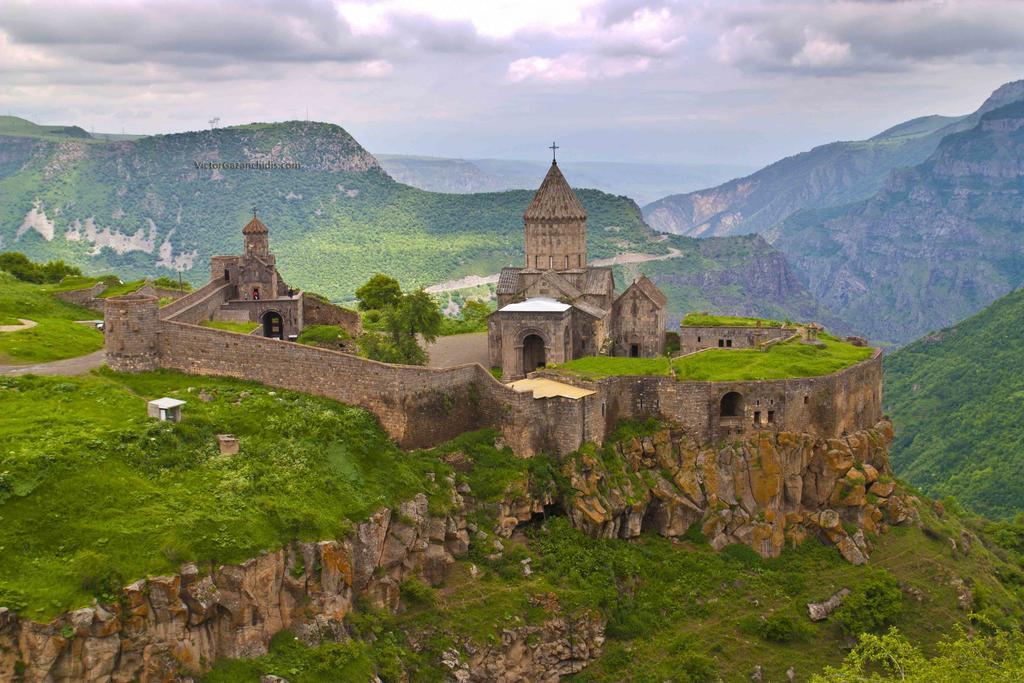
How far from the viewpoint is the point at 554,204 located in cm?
5350

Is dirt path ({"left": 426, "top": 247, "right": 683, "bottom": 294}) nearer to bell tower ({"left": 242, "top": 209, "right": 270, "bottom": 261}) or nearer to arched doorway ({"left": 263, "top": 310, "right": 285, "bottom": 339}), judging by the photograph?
bell tower ({"left": 242, "top": 209, "right": 270, "bottom": 261})

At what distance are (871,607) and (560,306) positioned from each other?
17.5 meters

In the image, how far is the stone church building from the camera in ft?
156

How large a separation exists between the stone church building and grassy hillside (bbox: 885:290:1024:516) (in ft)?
116

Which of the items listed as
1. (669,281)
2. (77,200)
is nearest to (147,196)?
(77,200)

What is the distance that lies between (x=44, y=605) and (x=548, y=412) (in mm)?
19143

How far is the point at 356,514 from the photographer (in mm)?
32031

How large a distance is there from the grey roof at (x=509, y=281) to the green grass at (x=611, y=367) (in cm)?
710

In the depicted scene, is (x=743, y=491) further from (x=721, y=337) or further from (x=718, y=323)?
(x=718, y=323)

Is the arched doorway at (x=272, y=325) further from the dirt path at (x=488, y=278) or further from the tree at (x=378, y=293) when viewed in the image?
the dirt path at (x=488, y=278)

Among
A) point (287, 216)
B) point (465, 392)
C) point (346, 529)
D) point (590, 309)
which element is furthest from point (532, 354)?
point (287, 216)

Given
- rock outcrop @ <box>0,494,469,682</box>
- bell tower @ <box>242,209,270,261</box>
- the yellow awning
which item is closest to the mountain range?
bell tower @ <box>242,209,270,261</box>

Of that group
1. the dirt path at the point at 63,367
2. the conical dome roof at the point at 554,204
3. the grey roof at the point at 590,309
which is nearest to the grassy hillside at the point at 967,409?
the grey roof at the point at 590,309

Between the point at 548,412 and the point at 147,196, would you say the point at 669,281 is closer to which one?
the point at 147,196
